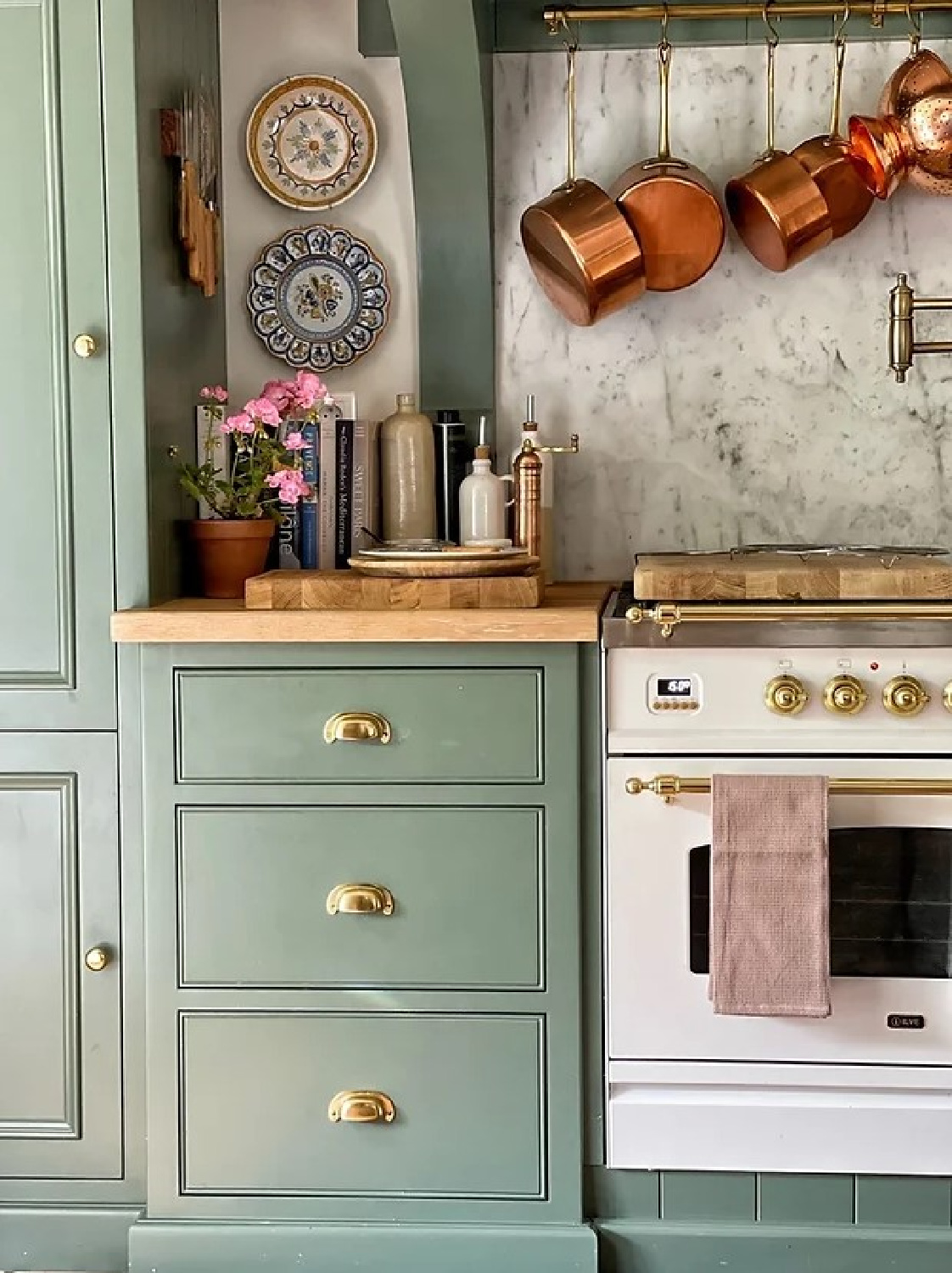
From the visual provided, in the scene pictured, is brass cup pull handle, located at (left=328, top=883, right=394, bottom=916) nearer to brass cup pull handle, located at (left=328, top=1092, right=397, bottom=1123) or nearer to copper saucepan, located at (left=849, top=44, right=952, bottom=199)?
brass cup pull handle, located at (left=328, top=1092, right=397, bottom=1123)

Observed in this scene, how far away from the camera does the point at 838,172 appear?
2697mm

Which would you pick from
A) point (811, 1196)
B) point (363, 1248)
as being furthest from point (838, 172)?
point (363, 1248)

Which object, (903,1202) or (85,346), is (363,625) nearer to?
(85,346)

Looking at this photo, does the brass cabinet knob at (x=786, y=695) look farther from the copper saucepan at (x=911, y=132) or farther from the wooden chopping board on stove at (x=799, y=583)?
the copper saucepan at (x=911, y=132)

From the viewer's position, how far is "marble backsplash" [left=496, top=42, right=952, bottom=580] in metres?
2.81

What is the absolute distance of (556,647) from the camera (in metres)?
2.29

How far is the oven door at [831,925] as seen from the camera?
2268 millimetres

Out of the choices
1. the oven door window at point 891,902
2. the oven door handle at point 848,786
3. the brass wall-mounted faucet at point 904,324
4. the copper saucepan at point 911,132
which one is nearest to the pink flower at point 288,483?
the oven door handle at point 848,786

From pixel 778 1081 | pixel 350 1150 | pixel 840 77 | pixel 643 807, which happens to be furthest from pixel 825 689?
pixel 840 77

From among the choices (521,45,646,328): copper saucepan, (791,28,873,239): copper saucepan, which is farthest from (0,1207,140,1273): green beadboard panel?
(791,28,873,239): copper saucepan

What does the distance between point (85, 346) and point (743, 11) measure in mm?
1262

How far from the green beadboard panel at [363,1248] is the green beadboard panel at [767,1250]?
7cm

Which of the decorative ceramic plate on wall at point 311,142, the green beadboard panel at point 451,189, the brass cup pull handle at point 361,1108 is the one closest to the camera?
the brass cup pull handle at point 361,1108

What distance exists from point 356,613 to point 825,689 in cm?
66
